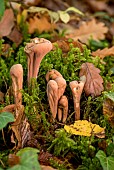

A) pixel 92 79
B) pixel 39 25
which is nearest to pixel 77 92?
pixel 92 79

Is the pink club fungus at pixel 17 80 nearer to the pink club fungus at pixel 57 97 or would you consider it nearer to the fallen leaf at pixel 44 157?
the pink club fungus at pixel 57 97

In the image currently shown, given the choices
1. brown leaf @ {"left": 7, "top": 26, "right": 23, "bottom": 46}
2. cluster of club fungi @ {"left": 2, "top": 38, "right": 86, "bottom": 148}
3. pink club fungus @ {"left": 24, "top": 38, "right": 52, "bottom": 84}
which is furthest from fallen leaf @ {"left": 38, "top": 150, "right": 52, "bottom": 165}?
brown leaf @ {"left": 7, "top": 26, "right": 23, "bottom": 46}

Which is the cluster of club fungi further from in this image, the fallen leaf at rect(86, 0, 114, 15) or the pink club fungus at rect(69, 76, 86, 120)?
the fallen leaf at rect(86, 0, 114, 15)

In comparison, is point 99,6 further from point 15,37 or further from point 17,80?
Answer: point 17,80

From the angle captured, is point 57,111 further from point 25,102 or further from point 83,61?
point 83,61

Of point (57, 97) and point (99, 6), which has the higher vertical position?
point (99, 6)

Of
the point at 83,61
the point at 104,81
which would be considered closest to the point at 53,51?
the point at 83,61

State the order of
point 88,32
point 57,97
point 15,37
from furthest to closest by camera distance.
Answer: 1. point 88,32
2. point 15,37
3. point 57,97
